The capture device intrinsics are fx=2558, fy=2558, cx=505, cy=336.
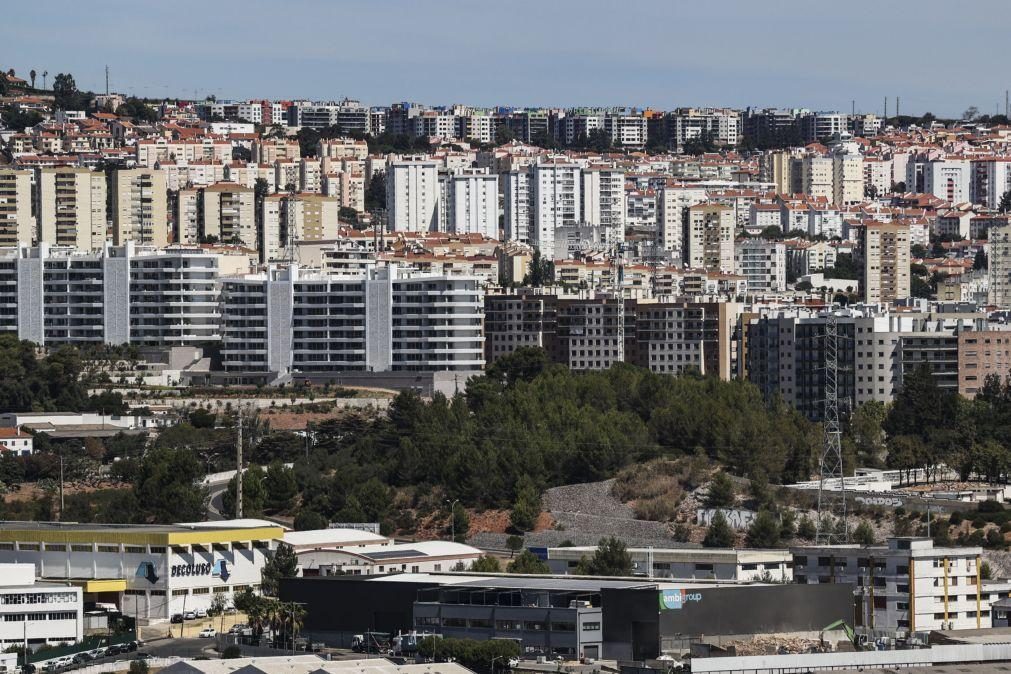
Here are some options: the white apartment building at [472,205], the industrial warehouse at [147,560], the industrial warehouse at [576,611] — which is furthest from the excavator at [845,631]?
the white apartment building at [472,205]

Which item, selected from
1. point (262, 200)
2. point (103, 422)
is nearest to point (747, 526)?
point (103, 422)

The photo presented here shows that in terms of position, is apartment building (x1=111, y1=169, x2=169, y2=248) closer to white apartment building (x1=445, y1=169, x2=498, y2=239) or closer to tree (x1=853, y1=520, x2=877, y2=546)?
white apartment building (x1=445, y1=169, x2=498, y2=239)

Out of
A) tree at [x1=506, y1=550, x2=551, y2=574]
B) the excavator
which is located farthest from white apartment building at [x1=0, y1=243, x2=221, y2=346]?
the excavator

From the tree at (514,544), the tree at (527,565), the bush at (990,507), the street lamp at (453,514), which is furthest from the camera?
the street lamp at (453,514)

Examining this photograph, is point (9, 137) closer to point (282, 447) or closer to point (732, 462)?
point (282, 447)

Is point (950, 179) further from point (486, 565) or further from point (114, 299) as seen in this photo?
point (486, 565)

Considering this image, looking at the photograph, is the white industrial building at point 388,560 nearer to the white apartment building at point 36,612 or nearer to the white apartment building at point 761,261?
the white apartment building at point 36,612
